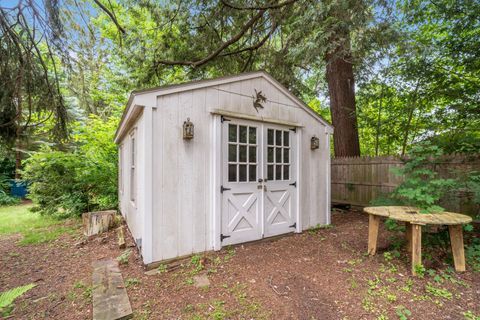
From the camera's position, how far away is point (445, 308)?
2312 mm

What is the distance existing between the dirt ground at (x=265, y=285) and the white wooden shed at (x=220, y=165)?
0.44m

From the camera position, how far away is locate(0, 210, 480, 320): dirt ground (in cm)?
229

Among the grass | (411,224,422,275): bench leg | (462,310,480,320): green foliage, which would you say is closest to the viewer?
(462,310,480,320): green foliage

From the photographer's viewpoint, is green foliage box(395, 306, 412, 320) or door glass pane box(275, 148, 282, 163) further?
door glass pane box(275, 148, 282, 163)

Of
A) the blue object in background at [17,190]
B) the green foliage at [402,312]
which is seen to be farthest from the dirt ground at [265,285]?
the blue object in background at [17,190]

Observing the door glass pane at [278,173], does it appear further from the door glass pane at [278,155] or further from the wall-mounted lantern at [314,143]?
the wall-mounted lantern at [314,143]

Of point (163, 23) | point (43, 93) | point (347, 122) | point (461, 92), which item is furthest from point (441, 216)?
point (163, 23)

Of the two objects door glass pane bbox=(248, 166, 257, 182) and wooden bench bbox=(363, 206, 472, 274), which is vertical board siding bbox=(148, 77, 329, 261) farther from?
wooden bench bbox=(363, 206, 472, 274)

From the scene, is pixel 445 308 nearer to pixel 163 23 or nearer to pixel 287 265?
pixel 287 265

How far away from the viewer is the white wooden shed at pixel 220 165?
3.22 meters

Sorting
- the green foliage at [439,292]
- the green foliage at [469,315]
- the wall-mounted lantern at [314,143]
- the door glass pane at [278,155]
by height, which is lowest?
the green foliage at [469,315]

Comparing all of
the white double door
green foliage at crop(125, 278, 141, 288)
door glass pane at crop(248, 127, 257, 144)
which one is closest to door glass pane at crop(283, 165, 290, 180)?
the white double door

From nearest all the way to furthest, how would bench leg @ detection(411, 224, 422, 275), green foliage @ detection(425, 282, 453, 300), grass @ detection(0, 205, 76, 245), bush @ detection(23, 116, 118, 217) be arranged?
1. green foliage @ detection(425, 282, 453, 300)
2. bench leg @ detection(411, 224, 422, 275)
3. grass @ detection(0, 205, 76, 245)
4. bush @ detection(23, 116, 118, 217)

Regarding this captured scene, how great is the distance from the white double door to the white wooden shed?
17 mm
